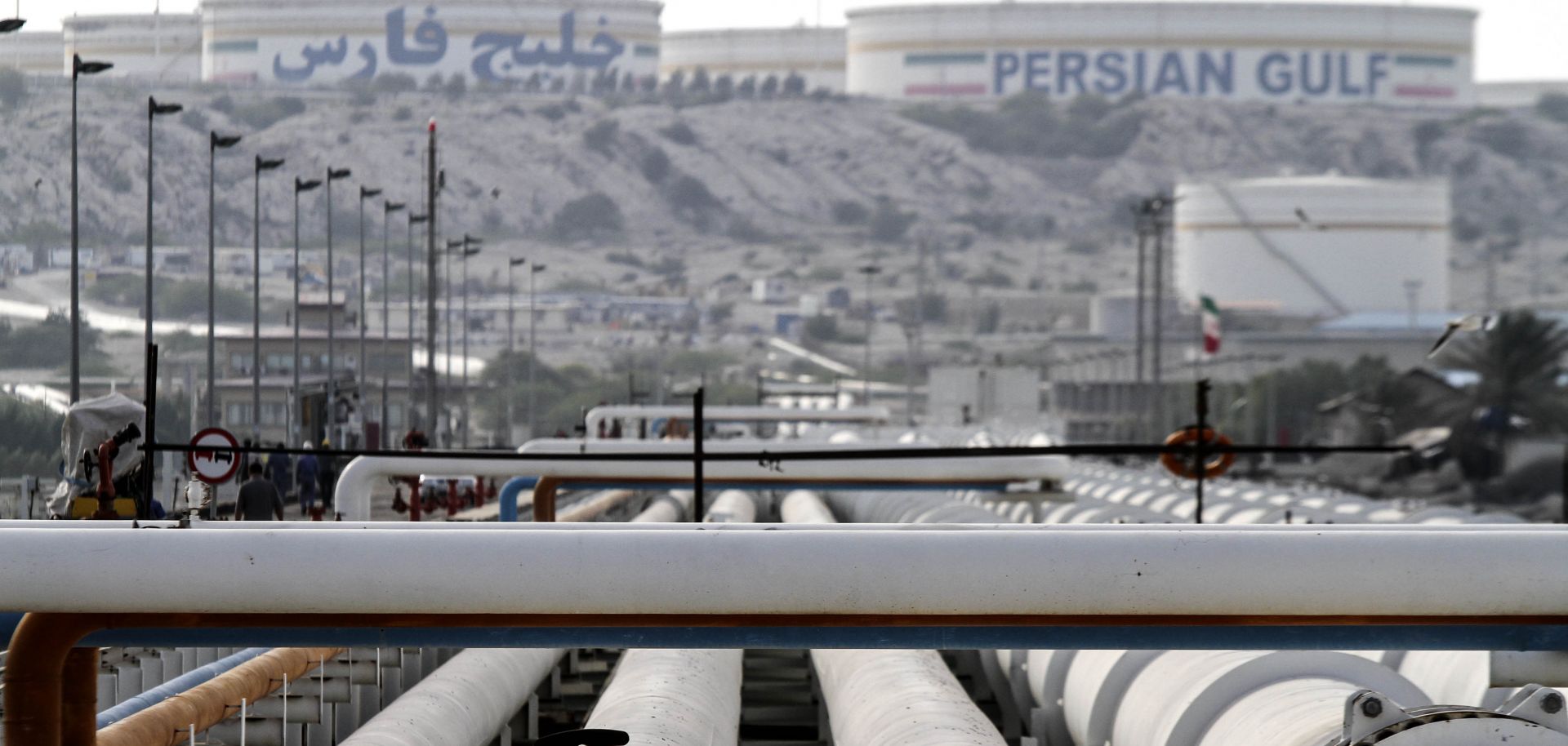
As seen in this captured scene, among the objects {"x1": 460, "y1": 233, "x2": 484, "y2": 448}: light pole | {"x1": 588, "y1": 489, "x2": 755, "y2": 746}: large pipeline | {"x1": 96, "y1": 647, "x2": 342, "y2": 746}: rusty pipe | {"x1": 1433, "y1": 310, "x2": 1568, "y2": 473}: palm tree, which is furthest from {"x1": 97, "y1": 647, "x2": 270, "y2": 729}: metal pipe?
{"x1": 1433, "y1": 310, "x2": 1568, "y2": 473}: palm tree

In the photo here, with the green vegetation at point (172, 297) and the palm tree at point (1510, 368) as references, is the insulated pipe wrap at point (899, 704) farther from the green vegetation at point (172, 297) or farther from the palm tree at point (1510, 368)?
the palm tree at point (1510, 368)

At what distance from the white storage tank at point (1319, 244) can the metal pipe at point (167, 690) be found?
148886 millimetres

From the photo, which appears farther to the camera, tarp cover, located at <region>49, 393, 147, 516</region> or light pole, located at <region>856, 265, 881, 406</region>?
light pole, located at <region>856, 265, 881, 406</region>

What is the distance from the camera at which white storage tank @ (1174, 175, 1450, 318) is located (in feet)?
520

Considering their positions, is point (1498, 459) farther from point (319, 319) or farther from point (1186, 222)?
point (1186, 222)

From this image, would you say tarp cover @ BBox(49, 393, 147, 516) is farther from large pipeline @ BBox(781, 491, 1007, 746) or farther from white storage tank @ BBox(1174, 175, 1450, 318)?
white storage tank @ BBox(1174, 175, 1450, 318)

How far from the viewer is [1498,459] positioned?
70.2 meters

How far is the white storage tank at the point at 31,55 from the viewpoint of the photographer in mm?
34594

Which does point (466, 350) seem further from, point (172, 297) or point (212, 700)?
point (212, 700)

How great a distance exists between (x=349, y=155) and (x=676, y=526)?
197 m

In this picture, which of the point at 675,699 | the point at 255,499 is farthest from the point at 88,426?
the point at 675,699

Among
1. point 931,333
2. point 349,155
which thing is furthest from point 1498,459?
point 349,155

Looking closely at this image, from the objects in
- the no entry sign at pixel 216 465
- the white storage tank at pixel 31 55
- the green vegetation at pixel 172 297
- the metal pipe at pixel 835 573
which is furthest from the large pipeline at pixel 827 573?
the green vegetation at pixel 172 297

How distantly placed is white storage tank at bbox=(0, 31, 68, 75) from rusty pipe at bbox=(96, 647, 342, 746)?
2079 cm
